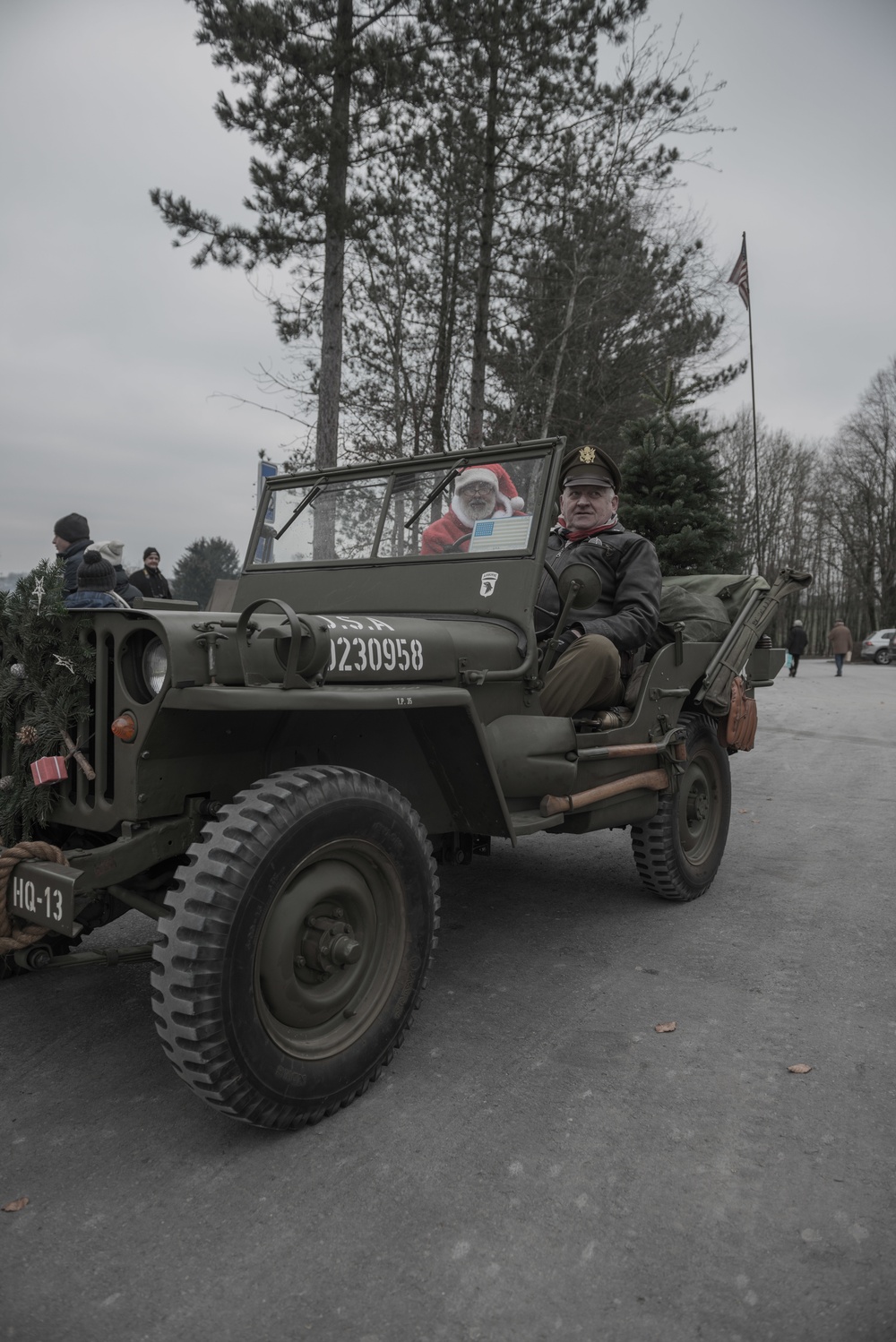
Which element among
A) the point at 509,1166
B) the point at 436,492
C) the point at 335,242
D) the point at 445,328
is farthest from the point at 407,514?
the point at 445,328

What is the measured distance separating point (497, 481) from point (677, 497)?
10260 mm

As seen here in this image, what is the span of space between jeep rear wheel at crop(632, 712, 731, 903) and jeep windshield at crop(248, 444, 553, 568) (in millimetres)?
1469

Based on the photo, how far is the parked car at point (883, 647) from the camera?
3753 centimetres

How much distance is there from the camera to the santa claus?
160 inches

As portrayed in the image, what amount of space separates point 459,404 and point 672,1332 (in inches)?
607

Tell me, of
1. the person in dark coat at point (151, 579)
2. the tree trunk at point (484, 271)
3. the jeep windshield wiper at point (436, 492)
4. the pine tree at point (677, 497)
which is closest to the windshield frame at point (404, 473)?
the jeep windshield wiper at point (436, 492)

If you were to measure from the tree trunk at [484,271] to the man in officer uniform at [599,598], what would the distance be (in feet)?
28.7

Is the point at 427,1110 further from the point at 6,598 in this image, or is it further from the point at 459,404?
the point at 459,404

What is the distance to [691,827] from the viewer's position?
16.4ft

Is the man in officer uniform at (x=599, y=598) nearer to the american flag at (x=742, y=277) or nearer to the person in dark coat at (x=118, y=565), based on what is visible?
the person in dark coat at (x=118, y=565)

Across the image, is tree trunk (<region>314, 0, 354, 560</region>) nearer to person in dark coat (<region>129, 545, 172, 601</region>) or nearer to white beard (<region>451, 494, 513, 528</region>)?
person in dark coat (<region>129, 545, 172, 601</region>)

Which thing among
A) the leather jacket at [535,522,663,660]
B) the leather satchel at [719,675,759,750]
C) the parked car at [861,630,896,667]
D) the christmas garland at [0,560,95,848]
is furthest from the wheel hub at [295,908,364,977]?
the parked car at [861,630,896,667]

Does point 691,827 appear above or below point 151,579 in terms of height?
below

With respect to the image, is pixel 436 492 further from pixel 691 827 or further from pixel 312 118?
pixel 312 118
